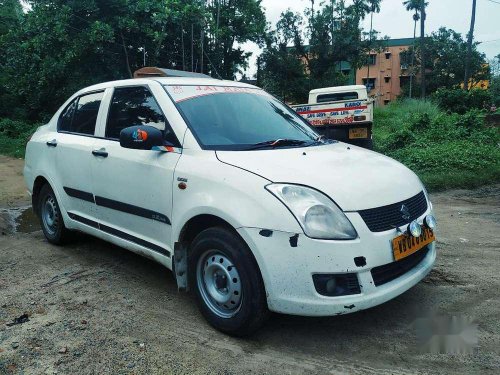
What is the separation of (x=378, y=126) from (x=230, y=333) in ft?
56.0

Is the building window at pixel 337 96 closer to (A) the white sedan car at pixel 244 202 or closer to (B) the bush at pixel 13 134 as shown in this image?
(A) the white sedan car at pixel 244 202

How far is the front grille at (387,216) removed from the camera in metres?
2.61

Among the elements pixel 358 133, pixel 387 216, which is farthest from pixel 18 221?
pixel 358 133

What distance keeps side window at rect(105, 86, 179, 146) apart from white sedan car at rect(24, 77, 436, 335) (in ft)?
0.04

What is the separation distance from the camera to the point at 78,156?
13.5 feet

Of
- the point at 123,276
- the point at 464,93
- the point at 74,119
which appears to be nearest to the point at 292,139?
the point at 123,276

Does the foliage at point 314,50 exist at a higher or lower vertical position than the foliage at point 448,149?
higher

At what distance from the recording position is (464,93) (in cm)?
2312

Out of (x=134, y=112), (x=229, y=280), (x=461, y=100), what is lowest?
(x=229, y=280)

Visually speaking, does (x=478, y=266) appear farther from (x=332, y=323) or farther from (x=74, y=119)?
(x=74, y=119)

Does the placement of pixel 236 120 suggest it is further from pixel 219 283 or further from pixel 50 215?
pixel 50 215

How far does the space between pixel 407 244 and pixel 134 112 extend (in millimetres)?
2403

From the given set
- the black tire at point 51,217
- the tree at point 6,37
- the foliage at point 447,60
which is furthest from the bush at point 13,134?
the foliage at point 447,60

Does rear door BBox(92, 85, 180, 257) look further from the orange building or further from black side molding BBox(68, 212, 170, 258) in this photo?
the orange building
